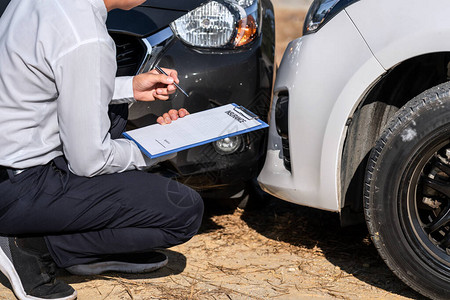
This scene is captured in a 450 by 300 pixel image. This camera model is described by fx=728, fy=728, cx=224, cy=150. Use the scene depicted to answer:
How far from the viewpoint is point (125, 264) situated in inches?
128

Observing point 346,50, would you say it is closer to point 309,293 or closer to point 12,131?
point 309,293

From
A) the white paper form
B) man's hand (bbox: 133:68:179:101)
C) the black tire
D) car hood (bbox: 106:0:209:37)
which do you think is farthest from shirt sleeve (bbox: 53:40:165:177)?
the black tire

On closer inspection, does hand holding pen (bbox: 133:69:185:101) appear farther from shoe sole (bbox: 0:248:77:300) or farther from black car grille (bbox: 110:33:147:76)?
shoe sole (bbox: 0:248:77:300)

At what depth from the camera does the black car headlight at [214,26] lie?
3467 millimetres

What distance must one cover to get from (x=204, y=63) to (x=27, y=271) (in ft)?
4.05

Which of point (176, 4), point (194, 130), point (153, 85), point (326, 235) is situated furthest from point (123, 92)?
point (326, 235)

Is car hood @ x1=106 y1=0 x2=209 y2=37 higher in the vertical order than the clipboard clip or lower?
higher

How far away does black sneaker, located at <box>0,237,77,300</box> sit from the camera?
2.88m

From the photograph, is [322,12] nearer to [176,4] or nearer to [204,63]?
[204,63]

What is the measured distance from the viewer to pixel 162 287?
10.2ft

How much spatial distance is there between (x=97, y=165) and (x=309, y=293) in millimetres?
1052

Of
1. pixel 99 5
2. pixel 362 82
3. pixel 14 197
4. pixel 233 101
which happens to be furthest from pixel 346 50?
pixel 14 197

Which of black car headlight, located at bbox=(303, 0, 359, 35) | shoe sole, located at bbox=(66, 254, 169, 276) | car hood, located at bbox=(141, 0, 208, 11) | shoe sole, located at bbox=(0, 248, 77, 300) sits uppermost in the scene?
black car headlight, located at bbox=(303, 0, 359, 35)

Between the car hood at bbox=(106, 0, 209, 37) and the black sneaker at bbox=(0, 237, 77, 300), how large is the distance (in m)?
1.12
